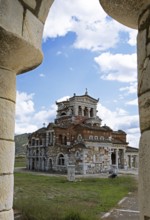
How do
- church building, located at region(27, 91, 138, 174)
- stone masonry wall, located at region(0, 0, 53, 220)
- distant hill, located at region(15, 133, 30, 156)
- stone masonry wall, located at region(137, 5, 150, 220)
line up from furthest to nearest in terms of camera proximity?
distant hill, located at region(15, 133, 30, 156) → church building, located at region(27, 91, 138, 174) → stone masonry wall, located at region(0, 0, 53, 220) → stone masonry wall, located at region(137, 5, 150, 220)

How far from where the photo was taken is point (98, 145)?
128 ft

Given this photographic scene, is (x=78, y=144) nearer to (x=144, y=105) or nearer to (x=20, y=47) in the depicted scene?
(x=20, y=47)

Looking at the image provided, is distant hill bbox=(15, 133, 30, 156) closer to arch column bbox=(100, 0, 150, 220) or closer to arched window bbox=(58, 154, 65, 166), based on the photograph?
arched window bbox=(58, 154, 65, 166)

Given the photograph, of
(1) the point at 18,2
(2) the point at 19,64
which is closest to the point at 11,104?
(2) the point at 19,64

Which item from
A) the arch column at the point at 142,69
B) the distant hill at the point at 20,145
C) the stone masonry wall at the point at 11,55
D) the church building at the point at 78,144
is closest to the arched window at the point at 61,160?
the church building at the point at 78,144

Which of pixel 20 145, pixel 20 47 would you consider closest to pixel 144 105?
pixel 20 47

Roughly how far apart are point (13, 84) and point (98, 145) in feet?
120

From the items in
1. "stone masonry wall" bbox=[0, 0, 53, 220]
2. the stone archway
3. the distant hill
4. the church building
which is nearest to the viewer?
the stone archway

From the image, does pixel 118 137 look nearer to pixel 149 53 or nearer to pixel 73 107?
pixel 73 107

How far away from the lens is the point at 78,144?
37.2 m

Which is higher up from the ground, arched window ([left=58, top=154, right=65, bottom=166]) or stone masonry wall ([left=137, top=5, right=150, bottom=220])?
stone masonry wall ([left=137, top=5, right=150, bottom=220])

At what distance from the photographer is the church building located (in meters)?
37.5

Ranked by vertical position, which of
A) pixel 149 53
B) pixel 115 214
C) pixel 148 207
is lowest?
pixel 115 214

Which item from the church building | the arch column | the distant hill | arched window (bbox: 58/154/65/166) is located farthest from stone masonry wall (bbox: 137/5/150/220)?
the distant hill
